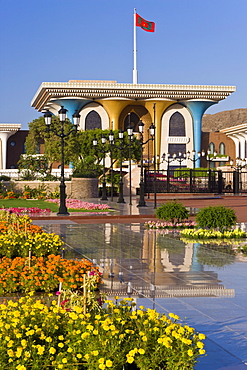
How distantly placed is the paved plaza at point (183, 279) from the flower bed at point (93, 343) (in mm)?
1154

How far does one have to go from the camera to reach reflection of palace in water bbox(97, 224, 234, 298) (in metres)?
10.5

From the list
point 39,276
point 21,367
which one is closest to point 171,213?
point 39,276

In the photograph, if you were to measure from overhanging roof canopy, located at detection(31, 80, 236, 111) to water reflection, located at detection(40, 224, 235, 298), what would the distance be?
78837mm

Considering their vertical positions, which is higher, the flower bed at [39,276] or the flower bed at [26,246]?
the flower bed at [26,246]

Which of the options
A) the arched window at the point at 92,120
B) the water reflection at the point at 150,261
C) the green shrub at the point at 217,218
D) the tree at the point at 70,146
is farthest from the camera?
the arched window at the point at 92,120

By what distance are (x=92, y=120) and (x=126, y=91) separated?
299 inches

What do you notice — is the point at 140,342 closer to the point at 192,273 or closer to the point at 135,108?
the point at 192,273

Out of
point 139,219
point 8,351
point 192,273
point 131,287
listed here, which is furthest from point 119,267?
point 139,219

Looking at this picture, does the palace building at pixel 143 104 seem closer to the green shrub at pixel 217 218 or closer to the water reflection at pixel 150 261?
the green shrub at pixel 217 218

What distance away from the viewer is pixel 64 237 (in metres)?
20.1

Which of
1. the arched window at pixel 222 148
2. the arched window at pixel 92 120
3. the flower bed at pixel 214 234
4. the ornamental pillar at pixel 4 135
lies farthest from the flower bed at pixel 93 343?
the arched window at pixel 222 148

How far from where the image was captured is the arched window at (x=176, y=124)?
108812mm

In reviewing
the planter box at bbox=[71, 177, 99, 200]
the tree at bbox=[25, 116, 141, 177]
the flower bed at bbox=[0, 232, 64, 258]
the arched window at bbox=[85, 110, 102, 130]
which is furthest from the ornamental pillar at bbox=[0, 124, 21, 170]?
the flower bed at bbox=[0, 232, 64, 258]

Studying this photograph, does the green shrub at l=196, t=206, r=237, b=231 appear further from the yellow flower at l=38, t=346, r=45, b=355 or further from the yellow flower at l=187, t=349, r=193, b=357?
the yellow flower at l=38, t=346, r=45, b=355
